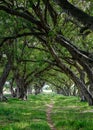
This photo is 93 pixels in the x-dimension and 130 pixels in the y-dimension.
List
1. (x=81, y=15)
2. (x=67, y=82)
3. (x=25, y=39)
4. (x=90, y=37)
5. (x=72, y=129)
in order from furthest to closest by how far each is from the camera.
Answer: (x=67, y=82)
(x=25, y=39)
(x=90, y=37)
(x=72, y=129)
(x=81, y=15)

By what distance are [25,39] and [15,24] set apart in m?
6.13

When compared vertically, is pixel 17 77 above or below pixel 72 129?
above

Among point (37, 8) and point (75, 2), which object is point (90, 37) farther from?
point (37, 8)

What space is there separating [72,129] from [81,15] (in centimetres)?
483

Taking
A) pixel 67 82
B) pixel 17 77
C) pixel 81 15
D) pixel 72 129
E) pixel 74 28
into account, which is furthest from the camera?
pixel 67 82

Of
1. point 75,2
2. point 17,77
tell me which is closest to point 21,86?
point 17,77

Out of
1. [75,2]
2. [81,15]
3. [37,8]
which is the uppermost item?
[75,2]

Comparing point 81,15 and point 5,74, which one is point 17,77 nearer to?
point 5,74

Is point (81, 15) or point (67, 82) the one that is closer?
point (81, 15)

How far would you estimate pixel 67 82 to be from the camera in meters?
71.8

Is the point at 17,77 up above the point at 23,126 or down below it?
above

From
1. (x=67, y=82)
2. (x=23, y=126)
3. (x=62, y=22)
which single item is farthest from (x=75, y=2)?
(x=67, y=82)

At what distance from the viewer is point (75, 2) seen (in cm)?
2067

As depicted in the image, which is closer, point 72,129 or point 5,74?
point 72,129
